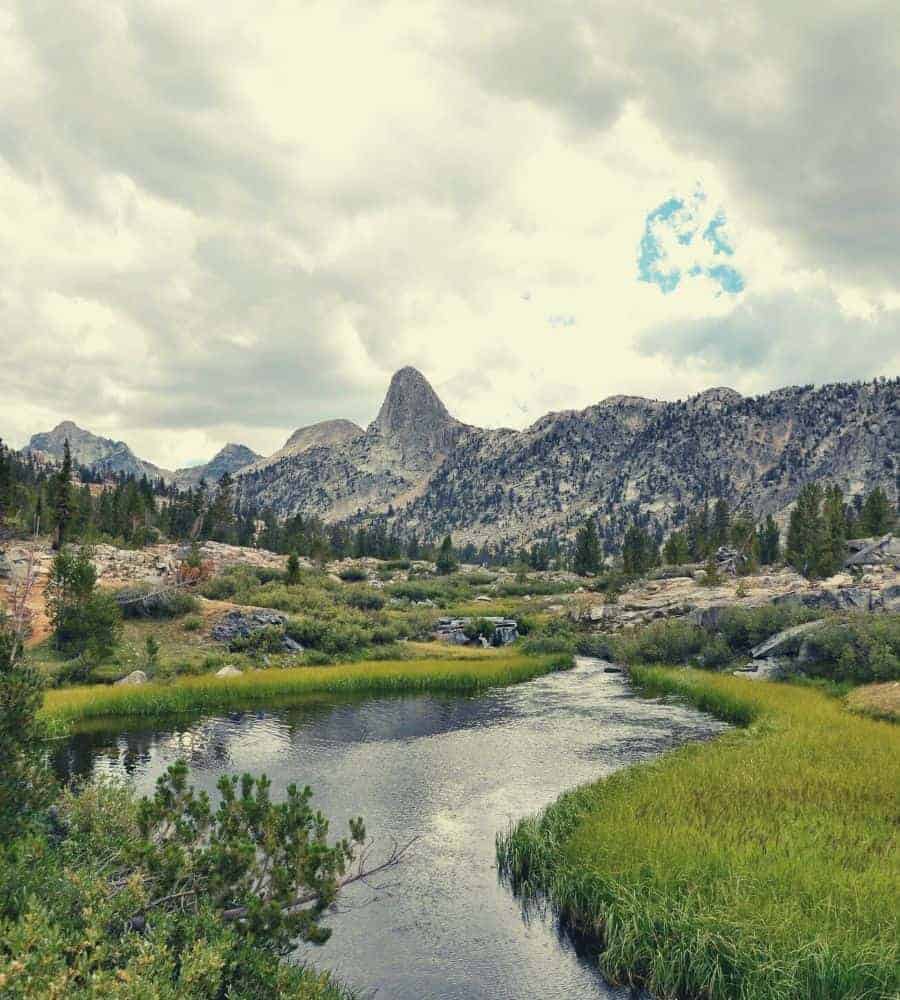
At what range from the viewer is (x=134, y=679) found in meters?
40.8

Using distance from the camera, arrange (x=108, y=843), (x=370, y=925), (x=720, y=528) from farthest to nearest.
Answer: (x=720, y=528) → (x=370, y=925) → (x=108, y=843)

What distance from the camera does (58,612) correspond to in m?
43.8

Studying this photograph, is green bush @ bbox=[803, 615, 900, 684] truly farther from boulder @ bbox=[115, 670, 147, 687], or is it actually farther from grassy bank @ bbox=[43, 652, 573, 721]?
boulder @ bbox=[115, 670, 147, 687]

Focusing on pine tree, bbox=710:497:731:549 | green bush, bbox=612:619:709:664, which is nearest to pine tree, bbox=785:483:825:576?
pine tree, bbox=710:497:731:549

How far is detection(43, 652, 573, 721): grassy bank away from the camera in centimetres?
3616

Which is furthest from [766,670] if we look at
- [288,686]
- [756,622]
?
[288,686]

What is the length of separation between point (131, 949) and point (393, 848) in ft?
37.7

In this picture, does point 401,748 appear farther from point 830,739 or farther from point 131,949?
point 131,949

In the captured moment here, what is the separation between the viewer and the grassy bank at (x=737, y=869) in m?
12.1

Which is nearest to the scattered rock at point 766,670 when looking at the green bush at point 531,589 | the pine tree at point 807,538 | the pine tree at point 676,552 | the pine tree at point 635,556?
the pine tree at point 807,538

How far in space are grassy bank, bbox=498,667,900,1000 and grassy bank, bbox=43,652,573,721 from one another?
2221 cm

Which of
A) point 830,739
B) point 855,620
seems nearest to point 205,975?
point 830,739

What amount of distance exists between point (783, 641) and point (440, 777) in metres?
32.2

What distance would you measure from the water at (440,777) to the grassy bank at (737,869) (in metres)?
1.24
